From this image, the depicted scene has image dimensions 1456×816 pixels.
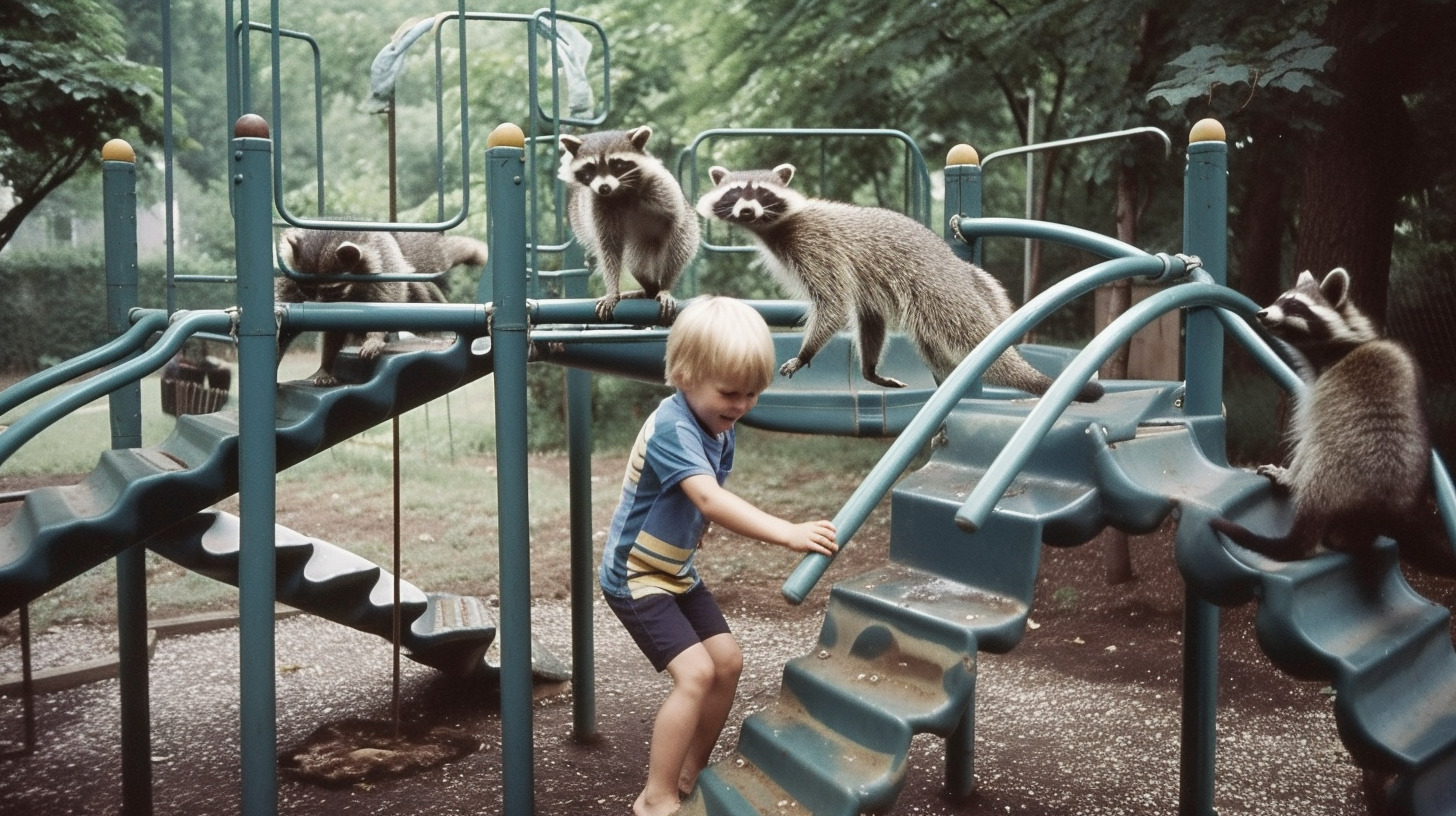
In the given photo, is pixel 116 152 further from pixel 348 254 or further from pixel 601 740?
pixel 601 740

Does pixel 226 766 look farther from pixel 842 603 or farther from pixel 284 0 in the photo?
pixel 284 0

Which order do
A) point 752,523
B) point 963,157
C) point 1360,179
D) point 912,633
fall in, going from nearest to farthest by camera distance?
point 752,523 < point 912,633 < point 963,157 < point 1360,179

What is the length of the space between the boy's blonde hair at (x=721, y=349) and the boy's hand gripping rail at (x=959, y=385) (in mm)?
371

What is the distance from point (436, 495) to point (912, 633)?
7.76 metres

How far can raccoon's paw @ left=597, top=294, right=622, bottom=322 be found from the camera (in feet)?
12.1

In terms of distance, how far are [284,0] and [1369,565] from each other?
13718 mm

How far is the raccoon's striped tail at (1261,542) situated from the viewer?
275 cm

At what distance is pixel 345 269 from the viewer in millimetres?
4496

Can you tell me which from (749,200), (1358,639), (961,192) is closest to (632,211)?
(749,200)

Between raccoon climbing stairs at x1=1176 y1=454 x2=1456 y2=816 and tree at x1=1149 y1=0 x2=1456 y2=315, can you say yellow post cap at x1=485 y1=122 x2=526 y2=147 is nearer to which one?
raccoon climbing stairs at x1=1176 y1=454 x2=1456 y2=816

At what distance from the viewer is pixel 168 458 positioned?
3760 mm

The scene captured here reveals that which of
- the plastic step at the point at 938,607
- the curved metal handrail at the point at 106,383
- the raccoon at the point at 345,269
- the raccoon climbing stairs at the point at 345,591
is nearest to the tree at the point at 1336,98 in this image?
the plastic step at the point at 938,607

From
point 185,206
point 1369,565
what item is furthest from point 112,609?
point 185,206

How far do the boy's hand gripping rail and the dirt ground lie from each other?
1.99 metres
